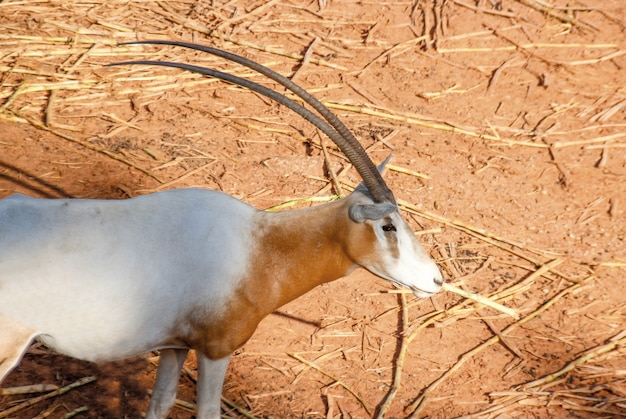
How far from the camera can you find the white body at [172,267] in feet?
12.1

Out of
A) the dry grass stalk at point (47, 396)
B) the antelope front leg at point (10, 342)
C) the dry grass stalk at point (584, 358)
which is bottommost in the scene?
the dry grass stalk at point (584, 358)

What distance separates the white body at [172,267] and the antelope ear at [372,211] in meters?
0.04

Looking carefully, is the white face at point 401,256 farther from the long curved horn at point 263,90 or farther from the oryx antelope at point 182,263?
the long curved horn at point 263,90

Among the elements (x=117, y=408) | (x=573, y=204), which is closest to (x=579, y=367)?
(x=573, y=204)

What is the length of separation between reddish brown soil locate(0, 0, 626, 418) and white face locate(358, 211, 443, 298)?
1.48 metres

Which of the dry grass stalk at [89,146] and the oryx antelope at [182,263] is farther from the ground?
the oryx antelope at [182,263]

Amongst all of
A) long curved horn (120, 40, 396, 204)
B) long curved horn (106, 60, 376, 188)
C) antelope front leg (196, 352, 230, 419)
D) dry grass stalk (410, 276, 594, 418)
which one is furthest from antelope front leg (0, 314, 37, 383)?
dry grass stalk (410, 276, 594, 418)

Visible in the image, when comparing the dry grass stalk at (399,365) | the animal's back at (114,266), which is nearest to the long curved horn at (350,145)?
the animal's back at (114,266)

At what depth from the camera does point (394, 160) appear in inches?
311

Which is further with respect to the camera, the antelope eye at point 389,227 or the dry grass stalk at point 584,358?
the dry grass stalk at point 584,358

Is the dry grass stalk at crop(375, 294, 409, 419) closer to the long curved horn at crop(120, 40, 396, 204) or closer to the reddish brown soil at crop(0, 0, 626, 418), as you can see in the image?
the reddish brown soil at crop(0, 0, 626, 418)

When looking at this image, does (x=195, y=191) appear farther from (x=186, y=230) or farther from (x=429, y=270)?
(x=429, y=270)

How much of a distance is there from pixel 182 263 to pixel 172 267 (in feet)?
0.17

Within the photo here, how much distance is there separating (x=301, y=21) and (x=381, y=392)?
5.57m
